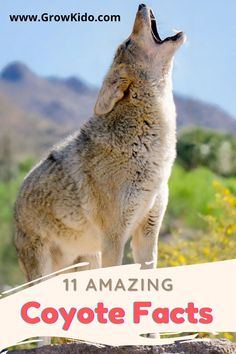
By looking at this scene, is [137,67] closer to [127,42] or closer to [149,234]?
[127,42]

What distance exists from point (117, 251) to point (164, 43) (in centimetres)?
193

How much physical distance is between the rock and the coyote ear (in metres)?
2.27

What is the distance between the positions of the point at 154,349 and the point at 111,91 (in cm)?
244

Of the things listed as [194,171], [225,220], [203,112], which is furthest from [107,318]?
[203,112]

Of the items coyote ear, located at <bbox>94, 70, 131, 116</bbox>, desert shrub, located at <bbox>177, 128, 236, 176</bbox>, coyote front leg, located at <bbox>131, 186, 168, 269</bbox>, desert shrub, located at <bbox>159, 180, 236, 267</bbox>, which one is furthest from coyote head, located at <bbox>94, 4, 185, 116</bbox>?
desert shrub, located at <bbox>177, 128, 236, 176</bbox>

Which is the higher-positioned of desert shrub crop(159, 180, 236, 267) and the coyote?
desert shrub crop(159, 180, 236, 267)

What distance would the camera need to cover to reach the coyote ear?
28.6 ft

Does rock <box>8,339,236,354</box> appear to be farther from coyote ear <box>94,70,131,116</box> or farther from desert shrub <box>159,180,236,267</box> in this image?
desert shrub <box>159,180,236,267</box>

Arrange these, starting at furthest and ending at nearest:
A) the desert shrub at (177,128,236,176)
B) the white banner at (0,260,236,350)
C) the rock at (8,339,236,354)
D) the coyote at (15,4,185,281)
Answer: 1. the desert shrub at (177,128,236,176)
2. the coyote at (15,4,185,281)
3. the white banner at (0,260,236,350)
4. the rock at (8,339,236,354)

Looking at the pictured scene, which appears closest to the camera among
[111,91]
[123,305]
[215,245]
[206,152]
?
[123,305]

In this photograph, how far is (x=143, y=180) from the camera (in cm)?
854

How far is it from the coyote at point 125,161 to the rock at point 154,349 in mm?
992

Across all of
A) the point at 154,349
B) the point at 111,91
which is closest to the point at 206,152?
the point at 111,91

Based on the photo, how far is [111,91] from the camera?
8727 millimetres
